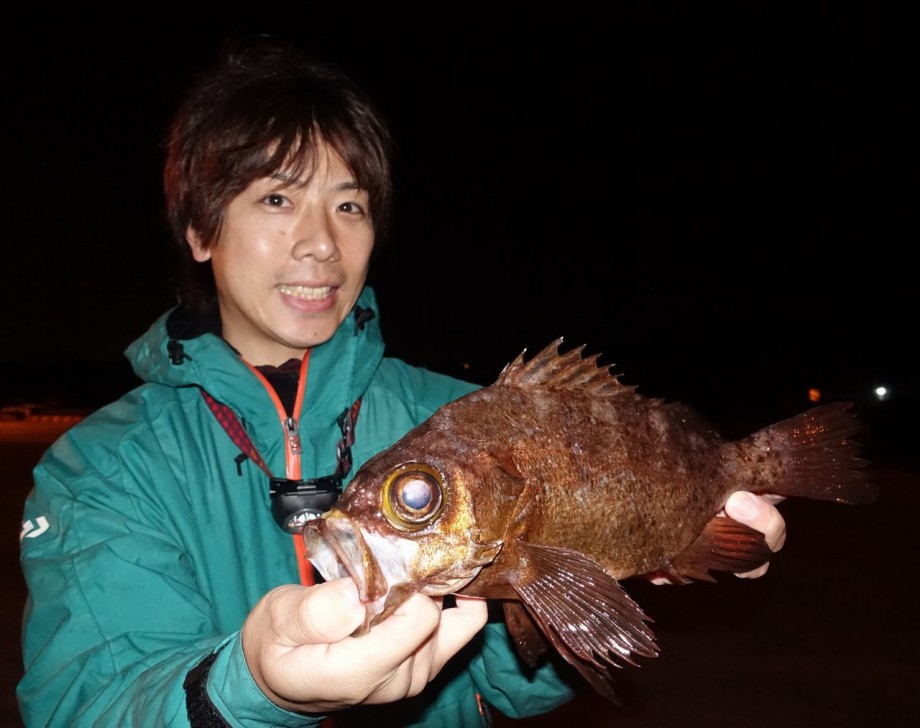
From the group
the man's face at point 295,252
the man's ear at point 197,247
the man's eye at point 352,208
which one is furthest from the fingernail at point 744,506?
the man's ear at point 197,247

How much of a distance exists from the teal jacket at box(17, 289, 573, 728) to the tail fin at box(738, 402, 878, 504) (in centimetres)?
123

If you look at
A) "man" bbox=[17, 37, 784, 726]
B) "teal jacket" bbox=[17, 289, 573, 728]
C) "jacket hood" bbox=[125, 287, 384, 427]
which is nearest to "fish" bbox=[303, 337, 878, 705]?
"man" bbox=[17, 37, 784, 726]

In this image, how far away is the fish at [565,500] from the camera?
72.5 inches

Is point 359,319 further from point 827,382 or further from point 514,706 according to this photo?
point 827,382

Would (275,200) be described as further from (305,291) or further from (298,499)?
(298,499)

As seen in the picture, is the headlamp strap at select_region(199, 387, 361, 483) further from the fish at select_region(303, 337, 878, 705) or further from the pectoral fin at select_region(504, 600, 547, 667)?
the pectoral fin at select_region(504, 600, 547, 667)

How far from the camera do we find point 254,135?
105 inches

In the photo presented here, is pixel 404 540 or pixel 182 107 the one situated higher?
pixel 182 107

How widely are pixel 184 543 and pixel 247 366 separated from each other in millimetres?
703

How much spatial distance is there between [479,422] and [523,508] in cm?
29

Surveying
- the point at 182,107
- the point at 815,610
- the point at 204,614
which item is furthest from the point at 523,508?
the point at 815,610

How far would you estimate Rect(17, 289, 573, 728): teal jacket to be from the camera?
200cm

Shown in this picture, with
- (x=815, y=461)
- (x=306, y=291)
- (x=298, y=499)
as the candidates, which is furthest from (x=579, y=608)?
(x=306, y=291)

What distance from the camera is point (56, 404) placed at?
32312mm
